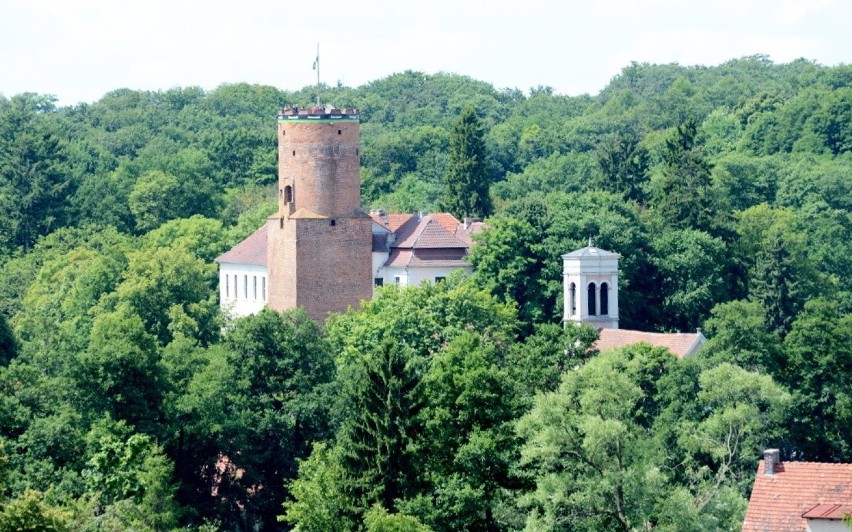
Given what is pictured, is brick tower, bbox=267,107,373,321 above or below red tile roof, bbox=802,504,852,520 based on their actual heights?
above

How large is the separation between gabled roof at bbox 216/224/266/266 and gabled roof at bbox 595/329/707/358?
16400 mm

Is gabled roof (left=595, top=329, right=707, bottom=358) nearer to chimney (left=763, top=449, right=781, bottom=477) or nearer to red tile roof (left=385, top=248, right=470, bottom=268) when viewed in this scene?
red tile roof (left=385, top=248, right=470, bottom=268)

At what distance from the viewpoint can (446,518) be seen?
54.6 metres

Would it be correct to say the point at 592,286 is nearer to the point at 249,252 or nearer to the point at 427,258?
the point at 427,258

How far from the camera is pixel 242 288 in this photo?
295ft

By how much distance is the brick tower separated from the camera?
8338 centimetres

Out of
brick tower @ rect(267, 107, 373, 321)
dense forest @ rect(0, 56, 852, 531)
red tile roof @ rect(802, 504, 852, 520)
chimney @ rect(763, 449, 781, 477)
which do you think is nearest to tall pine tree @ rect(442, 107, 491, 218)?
dense forest @ rect(0, 56, 852, 531)

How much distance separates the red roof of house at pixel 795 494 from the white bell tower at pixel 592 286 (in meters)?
29.1

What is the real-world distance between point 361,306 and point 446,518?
1020 inches

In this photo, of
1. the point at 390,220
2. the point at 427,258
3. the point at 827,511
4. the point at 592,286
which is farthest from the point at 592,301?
the point at 827,511

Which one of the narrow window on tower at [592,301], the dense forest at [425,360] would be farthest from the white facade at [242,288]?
the narrow window on tower at [592,301]

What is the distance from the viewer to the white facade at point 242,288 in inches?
3450

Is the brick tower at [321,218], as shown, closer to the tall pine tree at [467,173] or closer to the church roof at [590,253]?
the church roof at [590,253]

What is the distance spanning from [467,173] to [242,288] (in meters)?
15.4
